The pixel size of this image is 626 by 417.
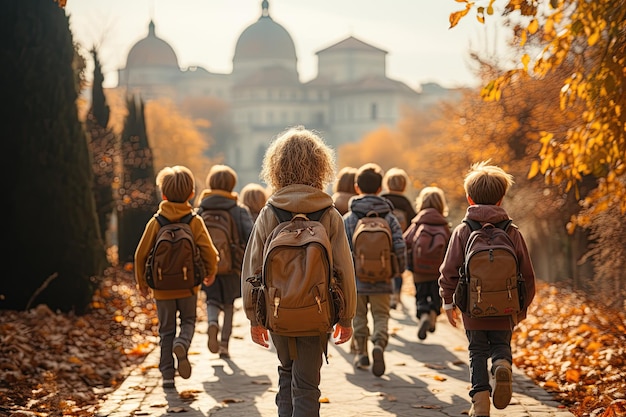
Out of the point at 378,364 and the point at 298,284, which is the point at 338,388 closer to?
the point at 378,364

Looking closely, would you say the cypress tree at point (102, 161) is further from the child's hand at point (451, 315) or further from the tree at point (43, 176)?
the child's hand at point (451, 315)

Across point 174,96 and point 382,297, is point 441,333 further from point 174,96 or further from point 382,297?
point 174,96

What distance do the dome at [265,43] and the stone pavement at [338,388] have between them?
377 ft

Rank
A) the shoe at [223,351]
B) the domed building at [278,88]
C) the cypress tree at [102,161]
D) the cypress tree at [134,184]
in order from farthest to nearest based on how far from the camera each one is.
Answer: the domed building at [278,88], the cypress tree at [134,184], the cypress tree at [102,161], the shoe at [223,351]

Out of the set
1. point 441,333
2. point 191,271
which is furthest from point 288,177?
A: point 441,333

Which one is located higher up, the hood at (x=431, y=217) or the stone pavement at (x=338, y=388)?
the hood at (x=431, y=217)

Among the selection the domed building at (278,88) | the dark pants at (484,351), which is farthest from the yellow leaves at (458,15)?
the domed building at (278,88)

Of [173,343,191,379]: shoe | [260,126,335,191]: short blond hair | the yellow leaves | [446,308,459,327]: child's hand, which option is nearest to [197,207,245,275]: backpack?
[173,343,191,379]: shoe

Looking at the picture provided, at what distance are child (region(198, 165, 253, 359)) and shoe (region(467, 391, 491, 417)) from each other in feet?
10.4

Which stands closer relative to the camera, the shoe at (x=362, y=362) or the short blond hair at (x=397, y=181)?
the shoe at (x=362, y=362)

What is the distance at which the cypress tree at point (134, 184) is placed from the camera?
1938cm

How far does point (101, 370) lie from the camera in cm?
838

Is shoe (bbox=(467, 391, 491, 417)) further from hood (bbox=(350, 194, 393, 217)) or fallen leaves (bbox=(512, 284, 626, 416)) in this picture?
hood (bbox=(350, 194, 393, 217))

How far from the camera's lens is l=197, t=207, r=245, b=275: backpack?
844 centimetres
